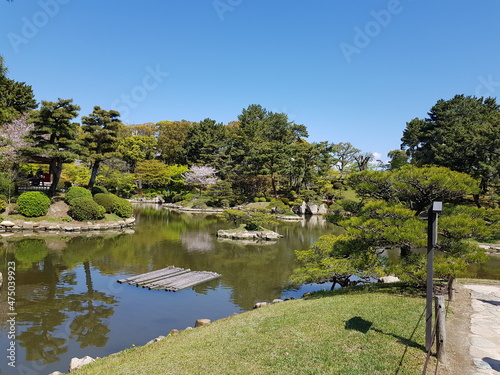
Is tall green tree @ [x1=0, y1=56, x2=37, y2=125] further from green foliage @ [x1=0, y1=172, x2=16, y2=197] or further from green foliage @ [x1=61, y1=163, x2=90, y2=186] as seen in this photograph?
green foliage @ [x1=0, y1=172, x2=16, y2=197]

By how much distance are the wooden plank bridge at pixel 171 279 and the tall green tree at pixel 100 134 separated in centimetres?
1547

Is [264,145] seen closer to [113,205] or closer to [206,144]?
[206,144]

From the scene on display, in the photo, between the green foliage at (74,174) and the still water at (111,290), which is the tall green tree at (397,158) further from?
the green foliage at (74,174)

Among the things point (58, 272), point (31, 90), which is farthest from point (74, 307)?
point (31, 90)

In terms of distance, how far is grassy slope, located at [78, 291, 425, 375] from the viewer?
4.21 metres

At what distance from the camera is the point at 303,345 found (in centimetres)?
487

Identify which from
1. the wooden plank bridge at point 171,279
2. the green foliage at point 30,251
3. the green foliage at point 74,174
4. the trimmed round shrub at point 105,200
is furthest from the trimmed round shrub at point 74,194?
the green foliage at point 74,174

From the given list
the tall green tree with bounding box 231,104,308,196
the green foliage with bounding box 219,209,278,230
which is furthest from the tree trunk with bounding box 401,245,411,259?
the tall green tree with bounding box 231,104,308,196

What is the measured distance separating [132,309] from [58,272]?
16.2 feet

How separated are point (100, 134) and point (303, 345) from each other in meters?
24.2

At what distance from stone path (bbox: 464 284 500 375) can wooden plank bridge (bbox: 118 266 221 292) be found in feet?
27.0

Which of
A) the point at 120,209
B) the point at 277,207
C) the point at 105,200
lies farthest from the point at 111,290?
the point at 277,207

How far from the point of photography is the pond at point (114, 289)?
7.21m

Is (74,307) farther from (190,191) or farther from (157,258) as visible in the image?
(190,191)
